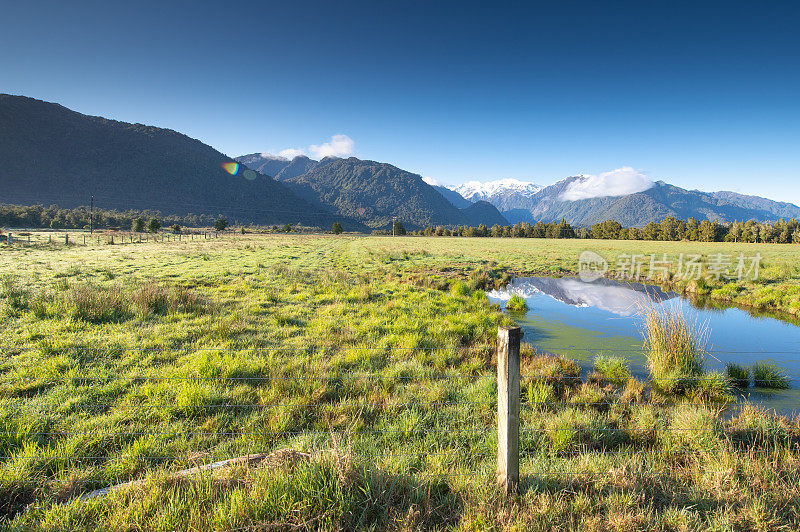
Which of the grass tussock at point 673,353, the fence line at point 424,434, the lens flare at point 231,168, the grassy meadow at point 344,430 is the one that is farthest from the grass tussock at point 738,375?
the lens flare at point 231,168

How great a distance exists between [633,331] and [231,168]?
606 feet

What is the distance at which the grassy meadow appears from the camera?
2939mm

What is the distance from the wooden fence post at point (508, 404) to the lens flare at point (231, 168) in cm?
18290

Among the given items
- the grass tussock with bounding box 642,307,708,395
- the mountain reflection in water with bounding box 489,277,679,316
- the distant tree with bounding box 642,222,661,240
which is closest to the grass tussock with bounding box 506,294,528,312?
the mountain reflection in water with bounding box 489,277,679,316

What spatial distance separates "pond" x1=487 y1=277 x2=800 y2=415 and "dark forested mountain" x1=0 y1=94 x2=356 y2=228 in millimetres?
134028

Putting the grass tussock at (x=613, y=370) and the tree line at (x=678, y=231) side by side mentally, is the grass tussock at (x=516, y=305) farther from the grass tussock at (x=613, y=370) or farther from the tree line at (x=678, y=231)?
the tree line at (x=678, y=231)

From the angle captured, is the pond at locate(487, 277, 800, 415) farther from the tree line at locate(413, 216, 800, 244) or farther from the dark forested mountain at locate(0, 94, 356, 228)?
the dark forested mountain at locate(0, 94, 356, 228)

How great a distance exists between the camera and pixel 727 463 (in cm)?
364

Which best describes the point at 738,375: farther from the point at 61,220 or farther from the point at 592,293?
the point at 61,220

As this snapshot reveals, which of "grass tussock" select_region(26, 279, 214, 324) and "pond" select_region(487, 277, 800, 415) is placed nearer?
"pond" select_region(487, 277, 800, 415)

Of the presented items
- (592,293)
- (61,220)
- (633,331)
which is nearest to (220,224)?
(61,220)

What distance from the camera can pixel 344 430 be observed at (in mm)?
4734

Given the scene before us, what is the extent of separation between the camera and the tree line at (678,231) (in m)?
80.2

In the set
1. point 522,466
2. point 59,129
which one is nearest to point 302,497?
point 522,466
